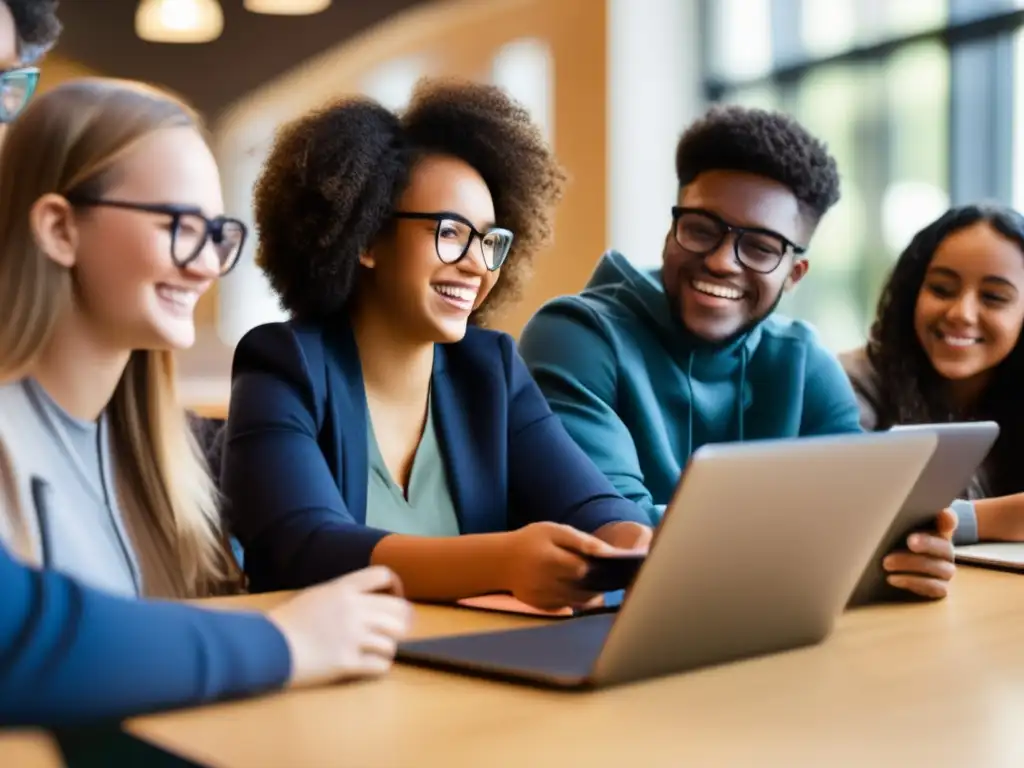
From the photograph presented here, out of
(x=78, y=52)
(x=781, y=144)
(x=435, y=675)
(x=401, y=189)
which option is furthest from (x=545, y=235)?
(x=78, y=52)

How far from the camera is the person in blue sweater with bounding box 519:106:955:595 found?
207 centimetres

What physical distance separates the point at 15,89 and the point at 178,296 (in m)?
0.25

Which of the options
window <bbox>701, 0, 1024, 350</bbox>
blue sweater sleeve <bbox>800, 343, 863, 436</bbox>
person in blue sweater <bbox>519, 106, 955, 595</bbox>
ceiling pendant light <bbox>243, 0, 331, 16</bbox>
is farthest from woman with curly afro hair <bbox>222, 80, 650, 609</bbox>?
ceiling pendant light <bbox>243, 0, 331, 16</bbox>

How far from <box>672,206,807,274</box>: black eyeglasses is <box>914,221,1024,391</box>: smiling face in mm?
434

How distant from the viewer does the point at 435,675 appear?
3.33 feet

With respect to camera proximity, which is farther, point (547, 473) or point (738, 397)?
point (738, 397)

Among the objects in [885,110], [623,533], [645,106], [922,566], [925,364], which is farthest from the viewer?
[645,106]

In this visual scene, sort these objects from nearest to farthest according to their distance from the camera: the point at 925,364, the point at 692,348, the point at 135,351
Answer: the point at 135,351 → the point at 692,348 → the point at 925,364

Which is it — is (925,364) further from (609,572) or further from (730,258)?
(609,572)

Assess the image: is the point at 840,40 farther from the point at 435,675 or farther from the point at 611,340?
the point at 435,675

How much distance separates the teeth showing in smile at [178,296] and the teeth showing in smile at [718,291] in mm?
1121

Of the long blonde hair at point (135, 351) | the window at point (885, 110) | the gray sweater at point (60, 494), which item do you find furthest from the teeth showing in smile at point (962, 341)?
the window at point (885, 110)

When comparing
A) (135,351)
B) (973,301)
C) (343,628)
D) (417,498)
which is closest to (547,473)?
(417,498)

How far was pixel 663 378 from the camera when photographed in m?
2.19
